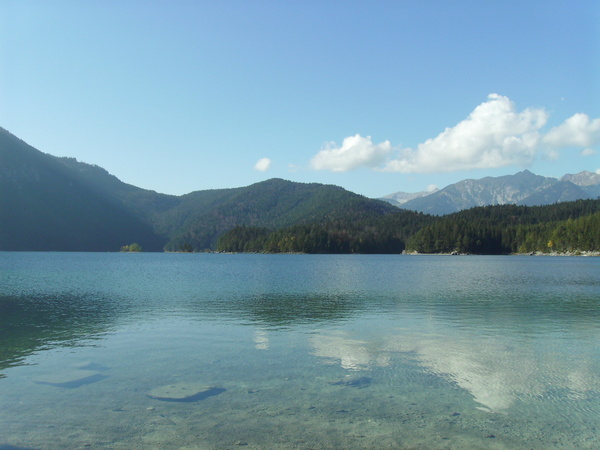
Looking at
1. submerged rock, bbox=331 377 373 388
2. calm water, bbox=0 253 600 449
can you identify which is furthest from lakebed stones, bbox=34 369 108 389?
submerged rock, bbox=331 377 373 388

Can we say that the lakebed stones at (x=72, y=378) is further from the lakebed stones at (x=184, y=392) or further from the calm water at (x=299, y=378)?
the lakebed stones at (x=184, y=392)

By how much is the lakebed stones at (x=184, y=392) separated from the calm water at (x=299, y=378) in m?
0.10

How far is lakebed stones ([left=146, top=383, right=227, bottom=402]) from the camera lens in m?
15.4

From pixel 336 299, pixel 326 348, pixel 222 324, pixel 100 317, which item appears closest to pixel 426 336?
pixel 326 348

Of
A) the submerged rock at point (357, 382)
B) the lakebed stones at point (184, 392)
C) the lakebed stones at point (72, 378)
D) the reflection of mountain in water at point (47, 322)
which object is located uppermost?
the reflection of mountain in water at point (47, 322)

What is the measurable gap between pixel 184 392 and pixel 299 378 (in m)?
4.46

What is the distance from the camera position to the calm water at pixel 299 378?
12680 mm

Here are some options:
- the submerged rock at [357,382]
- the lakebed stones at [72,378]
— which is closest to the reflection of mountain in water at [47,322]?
the lakebed stones at [72,378]

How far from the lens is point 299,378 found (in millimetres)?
17812

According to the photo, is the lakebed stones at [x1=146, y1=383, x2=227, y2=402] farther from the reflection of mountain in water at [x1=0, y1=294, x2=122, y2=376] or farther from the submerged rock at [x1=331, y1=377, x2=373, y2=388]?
the reflection of mountain in water at [x1=0, y1=294, x2=122, y2=376]

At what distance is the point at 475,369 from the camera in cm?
1950

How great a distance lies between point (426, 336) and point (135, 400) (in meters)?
17.2

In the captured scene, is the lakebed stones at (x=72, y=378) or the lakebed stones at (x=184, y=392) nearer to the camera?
the lakebed stones at (x=184, y=392)

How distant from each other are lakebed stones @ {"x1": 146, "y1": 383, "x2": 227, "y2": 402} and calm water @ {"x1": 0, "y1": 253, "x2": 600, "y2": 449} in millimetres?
102
